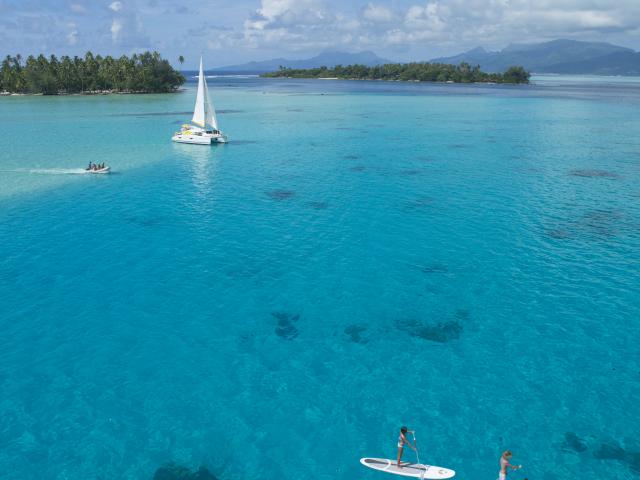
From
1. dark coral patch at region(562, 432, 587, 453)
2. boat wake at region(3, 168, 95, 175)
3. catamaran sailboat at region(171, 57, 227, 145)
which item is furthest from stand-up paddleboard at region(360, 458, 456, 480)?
catamaran sailboat at region(171, 57, 227, 145)

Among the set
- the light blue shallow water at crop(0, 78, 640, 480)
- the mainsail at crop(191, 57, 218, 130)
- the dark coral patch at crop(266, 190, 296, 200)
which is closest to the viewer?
the light blue shallow water at crop(0, 78, 640, 480)

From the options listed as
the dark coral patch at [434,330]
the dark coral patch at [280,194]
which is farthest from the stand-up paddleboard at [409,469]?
the dark coral patch at [280,194]

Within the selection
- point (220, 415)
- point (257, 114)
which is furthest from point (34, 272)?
point (257, 114)

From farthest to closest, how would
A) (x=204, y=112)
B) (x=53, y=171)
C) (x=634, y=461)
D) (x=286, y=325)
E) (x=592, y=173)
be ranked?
(x=204, y=112), (x=592, y=173), (x=53, y=171), (x=286, y=325), (x=634, y=461)

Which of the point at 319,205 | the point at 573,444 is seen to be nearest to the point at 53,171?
the point at 319,205

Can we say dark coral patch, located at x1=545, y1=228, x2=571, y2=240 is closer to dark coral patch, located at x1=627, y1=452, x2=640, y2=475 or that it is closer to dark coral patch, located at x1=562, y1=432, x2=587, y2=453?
dark coral patch, located at x1=562, y1=432, x2=587, y2=453

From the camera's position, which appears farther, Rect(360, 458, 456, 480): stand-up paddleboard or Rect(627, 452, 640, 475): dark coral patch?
Rect(627, 452, 640, 475): dark coral patch

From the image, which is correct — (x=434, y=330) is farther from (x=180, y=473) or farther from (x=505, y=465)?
(x=180, y=473)
